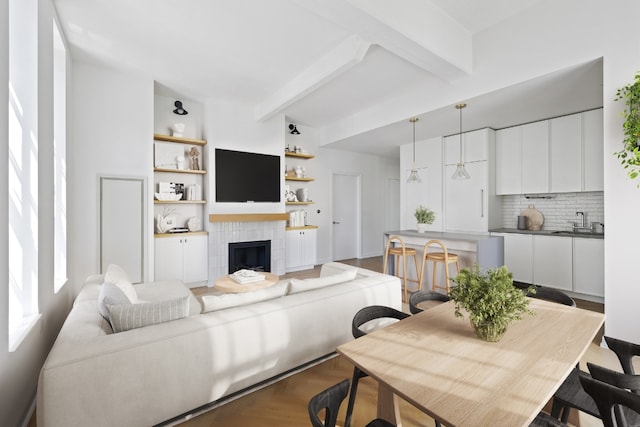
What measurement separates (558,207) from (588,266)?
3.66 feet

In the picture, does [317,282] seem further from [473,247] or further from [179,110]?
[179,110]

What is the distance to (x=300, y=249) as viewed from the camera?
19.1 feet

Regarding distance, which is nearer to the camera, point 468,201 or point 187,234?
point 187,234

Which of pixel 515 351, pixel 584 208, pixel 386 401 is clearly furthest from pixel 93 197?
pixel 584 208

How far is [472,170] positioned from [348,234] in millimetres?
3018

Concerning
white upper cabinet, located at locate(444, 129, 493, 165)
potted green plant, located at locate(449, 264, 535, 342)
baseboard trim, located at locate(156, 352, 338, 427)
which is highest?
white upper cabinet, located at locate(444, 129, 493, 165)

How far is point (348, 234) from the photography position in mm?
7008

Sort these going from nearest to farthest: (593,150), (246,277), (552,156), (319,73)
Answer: (246,277) → (319,73) → (593,150) → (552,156)

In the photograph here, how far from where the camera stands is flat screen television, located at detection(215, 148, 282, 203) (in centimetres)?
483

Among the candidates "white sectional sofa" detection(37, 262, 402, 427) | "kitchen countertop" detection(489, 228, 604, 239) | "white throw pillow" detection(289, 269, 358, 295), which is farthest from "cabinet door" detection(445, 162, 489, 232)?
"white sectional sofa" detection(37, 262, 402, 427)

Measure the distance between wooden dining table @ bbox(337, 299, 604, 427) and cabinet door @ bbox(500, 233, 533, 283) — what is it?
3.23 meters

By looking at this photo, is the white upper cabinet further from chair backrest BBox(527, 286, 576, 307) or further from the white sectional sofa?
the white sectional sofa

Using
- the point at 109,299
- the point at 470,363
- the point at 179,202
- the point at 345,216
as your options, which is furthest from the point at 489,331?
the point at 345,216

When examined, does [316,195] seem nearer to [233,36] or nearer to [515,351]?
[233,36]
